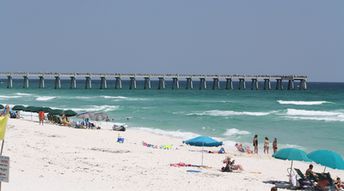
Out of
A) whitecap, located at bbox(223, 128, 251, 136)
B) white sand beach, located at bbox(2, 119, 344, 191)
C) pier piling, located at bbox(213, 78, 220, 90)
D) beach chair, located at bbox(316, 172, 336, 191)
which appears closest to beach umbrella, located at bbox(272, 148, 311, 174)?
beach chair, located at bbox(316, 172, 336, 191)

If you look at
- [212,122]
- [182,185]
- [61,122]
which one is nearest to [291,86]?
[212,122]

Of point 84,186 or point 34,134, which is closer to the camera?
point 84,186

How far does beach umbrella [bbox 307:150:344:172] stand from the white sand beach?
1240 millimetres

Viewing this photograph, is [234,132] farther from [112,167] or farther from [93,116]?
[112,167]

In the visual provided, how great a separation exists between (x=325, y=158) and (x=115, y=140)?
396 inches

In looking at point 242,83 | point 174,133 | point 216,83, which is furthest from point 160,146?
point 242,83

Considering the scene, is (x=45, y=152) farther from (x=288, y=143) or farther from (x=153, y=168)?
(x=288, y=143)

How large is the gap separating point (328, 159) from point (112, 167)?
4.86 meters

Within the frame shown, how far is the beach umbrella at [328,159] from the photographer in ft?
38.2

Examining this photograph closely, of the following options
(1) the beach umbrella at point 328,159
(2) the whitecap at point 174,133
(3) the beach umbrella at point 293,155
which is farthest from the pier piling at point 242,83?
(1) the beach umbrella at point 328,159

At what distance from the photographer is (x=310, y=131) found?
28.1 metres

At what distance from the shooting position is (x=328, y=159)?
1178 centimetres

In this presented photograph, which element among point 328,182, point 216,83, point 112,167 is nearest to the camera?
point 328,182

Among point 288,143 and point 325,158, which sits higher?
point 325,158
